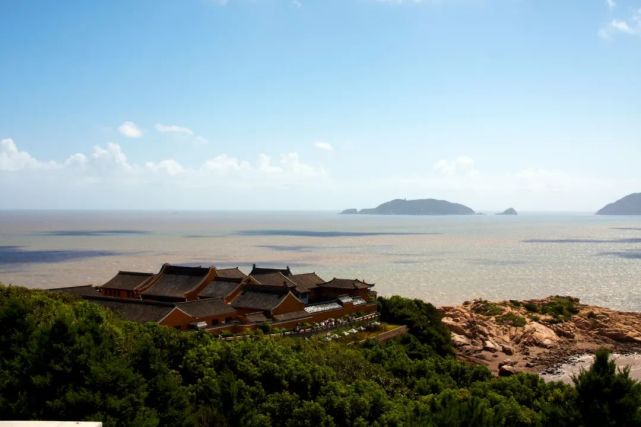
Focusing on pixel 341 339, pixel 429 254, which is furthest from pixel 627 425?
pixel 429 254

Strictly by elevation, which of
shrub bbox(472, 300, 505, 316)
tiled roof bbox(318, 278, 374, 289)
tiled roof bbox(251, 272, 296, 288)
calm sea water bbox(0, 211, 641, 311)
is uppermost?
tiled roof bbox(251, 272, 296, 288)

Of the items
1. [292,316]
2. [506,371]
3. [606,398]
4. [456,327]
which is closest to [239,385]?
[606,398]

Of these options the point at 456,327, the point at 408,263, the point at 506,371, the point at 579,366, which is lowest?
the point at 579,366

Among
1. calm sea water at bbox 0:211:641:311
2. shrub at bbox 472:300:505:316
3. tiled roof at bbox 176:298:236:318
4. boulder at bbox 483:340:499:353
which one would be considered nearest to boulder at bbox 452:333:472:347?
boulder at bbox 483:340:499:353

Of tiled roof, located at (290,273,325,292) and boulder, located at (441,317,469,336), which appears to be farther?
boulder, located at (441,317,469,336)

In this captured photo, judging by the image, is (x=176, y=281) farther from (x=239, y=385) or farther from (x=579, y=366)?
(x=579, y=366)

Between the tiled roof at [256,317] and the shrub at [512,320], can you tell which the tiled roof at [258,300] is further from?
the shrub at [512,320]

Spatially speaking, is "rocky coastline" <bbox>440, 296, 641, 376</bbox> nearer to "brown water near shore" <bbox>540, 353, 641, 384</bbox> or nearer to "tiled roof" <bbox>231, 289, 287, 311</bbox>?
"brown water near shore" <bbox>540, 353, 641, 384</bbox>
